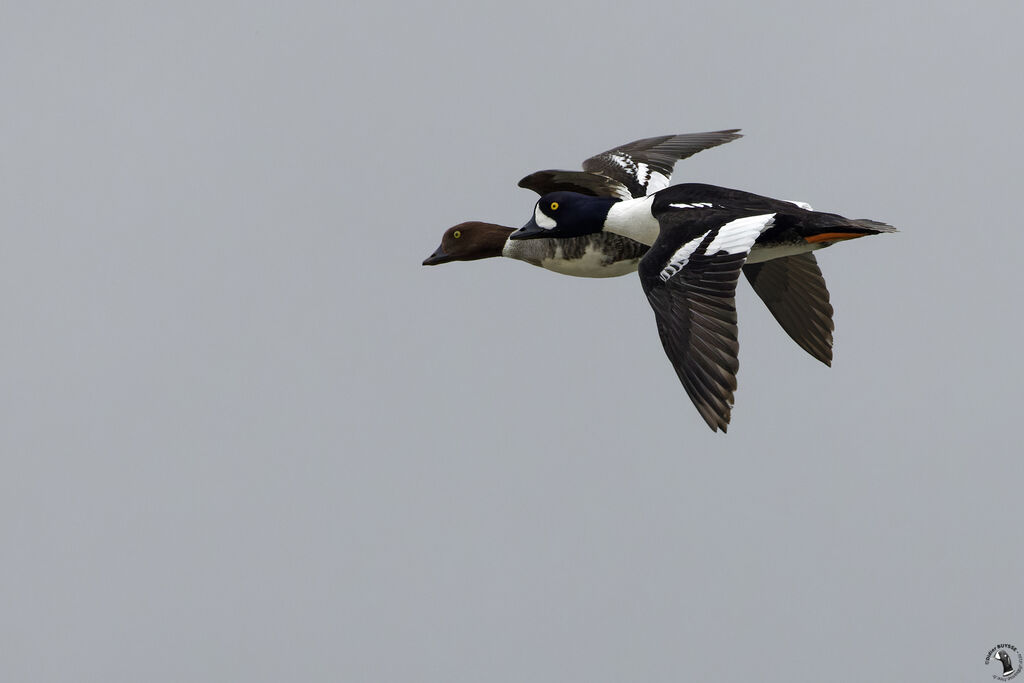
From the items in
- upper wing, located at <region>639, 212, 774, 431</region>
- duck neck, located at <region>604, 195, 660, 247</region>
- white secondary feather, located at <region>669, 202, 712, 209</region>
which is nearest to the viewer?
upper wing, located at <region>639, 212, 774, 431</region>

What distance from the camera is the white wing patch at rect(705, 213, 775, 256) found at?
1213 cm

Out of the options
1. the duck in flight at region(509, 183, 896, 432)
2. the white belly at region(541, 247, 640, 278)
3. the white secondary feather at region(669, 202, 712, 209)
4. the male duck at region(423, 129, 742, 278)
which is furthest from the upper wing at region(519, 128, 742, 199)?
the white secondary feather at region(669, 202, 712, 209)

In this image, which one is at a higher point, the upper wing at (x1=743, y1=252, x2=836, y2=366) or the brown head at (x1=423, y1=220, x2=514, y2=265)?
the brown head at (x1=423, y1=220, x2=514, y2=265)

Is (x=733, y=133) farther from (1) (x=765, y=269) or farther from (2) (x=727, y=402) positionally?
(2) (x=727, y=402)

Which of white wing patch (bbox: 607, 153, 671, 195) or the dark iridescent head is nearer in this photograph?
the dark iridescent head

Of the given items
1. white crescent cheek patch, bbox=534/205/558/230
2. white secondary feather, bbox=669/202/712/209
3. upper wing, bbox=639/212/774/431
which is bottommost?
upper wing, bbox=639/212/774/431

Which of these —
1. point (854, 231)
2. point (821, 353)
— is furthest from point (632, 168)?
point (854, 231)

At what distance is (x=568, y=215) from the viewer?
14.5 meters

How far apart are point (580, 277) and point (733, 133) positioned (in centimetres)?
351

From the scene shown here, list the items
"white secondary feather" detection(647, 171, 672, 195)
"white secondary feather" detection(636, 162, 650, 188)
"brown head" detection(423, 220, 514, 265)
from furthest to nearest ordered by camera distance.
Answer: "white secondary feather" detection(636, 162, 650, 188), "white secondary feather" detection(647, 171, 672, 195), "brown head" detection(423, 220, 514, 265)

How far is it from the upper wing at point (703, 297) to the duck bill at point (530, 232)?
219 cm

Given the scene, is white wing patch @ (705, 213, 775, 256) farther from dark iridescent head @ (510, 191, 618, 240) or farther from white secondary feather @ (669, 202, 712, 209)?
dark iridescent head @ (510, 191, 618, 240)

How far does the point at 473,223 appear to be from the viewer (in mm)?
15945

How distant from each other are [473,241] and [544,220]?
4.66ft
